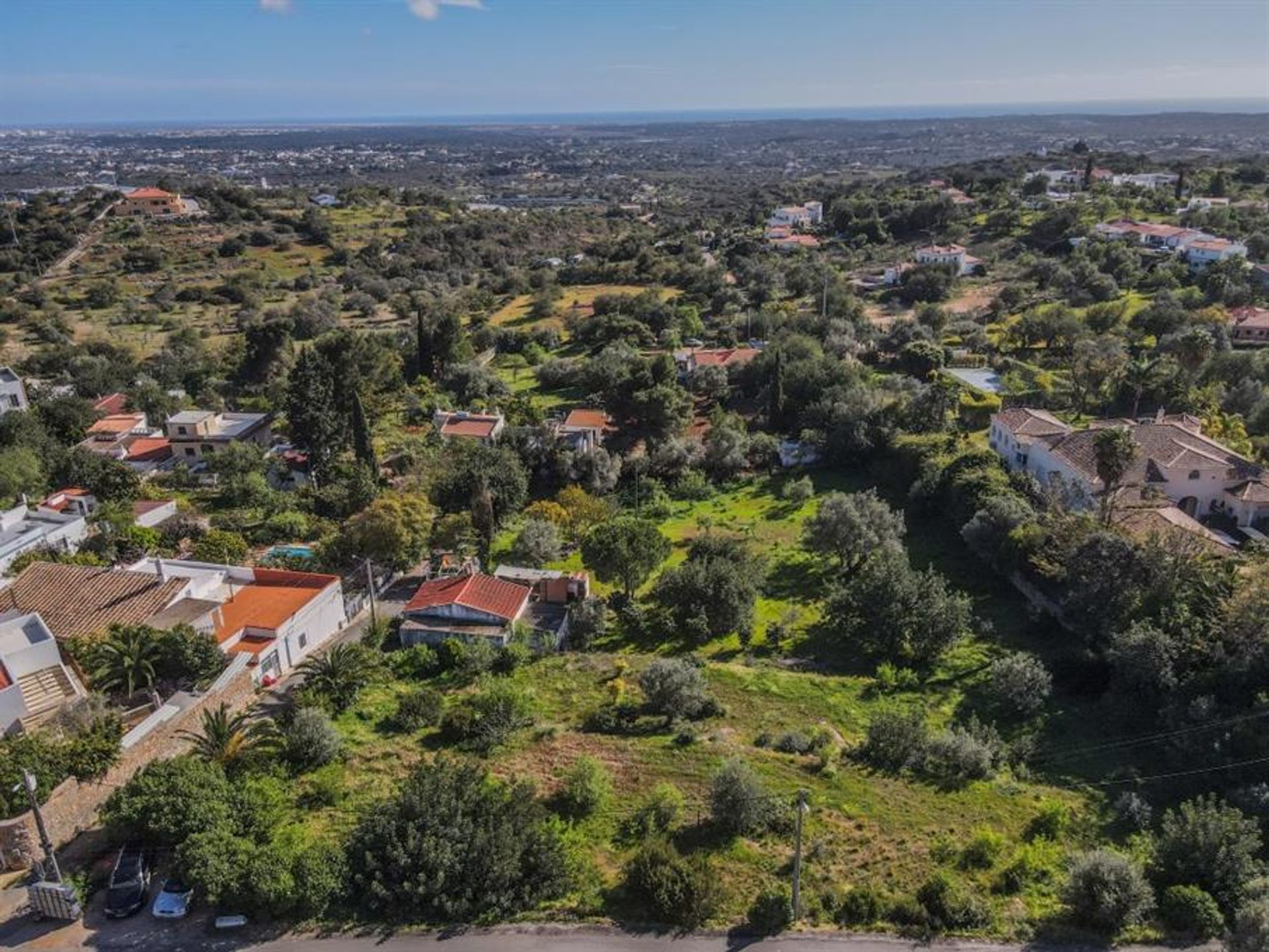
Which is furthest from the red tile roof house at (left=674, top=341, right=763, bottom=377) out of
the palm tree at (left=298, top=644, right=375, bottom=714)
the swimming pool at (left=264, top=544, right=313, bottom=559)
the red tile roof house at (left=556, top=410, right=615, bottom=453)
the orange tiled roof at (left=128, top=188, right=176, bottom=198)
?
the orange tiled roof at (left=128, top=188, right=176, bottom=198)

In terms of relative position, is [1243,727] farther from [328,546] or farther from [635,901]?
[328,546]

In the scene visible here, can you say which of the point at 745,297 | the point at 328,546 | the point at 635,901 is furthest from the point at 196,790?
the point at 745,297

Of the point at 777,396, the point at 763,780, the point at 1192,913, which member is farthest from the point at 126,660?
the point at 777,396

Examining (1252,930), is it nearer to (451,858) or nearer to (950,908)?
(950,908)

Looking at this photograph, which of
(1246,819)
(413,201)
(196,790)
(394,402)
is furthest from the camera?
(413,201)

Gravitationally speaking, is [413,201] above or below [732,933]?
above

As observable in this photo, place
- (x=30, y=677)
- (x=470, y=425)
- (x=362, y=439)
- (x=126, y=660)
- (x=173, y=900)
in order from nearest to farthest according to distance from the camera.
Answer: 1. (x=173, y=900)
2. (x=126, y=660)
3. (x=30, y=677)
4. (x=362, y=439)
5. (x=470, y=425)

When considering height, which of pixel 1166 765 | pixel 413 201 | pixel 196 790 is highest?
pixel 413 201
